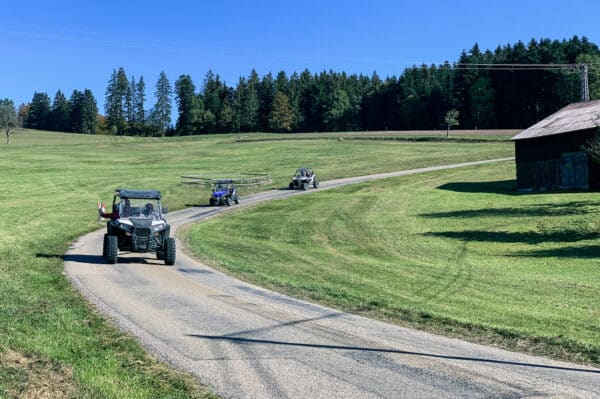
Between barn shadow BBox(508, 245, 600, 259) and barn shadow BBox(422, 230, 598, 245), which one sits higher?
barn shadow BBox(422, 230, 598, 245)

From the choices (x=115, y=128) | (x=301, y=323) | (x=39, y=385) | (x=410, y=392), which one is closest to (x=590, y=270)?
(x=301, y=323)

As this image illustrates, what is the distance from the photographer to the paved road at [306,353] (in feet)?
24.8

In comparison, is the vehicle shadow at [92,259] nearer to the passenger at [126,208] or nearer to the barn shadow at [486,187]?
the passenger at [126,208]

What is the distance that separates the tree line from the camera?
128000 mm

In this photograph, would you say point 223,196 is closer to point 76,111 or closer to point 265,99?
point 265,99

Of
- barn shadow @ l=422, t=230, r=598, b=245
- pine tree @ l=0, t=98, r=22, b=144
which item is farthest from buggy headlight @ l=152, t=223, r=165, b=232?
pine tree @ l=0, t=98, r=22, b=144

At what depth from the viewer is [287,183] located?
57.9 meters

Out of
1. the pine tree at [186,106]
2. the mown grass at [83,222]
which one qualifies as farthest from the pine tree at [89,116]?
the mown grass at [83,222]

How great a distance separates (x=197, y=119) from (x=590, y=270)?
15949 cm

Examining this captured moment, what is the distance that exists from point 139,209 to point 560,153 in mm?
38379

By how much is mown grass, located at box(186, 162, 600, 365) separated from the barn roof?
20.4ft

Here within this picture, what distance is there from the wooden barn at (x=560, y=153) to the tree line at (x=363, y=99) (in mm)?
60092

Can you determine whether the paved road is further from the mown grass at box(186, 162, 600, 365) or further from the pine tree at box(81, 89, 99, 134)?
the pine tree at box(81, 89, 99, 134)

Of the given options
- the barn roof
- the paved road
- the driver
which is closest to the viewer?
the paved road
